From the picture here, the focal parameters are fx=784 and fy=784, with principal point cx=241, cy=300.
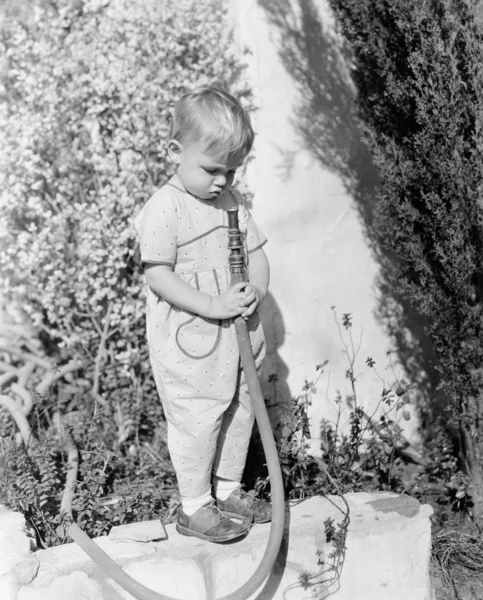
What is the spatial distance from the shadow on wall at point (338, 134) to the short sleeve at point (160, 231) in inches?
43.7

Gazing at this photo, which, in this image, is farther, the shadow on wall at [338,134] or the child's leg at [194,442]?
the shadow on wall at [338,134]

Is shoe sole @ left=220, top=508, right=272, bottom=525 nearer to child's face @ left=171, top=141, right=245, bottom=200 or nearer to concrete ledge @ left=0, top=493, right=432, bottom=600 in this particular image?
concrete ledge @ left=0, top=493, right=432, bottom=600

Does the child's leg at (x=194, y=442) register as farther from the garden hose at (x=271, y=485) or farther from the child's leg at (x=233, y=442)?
the garden hose at (x=271, y=485)

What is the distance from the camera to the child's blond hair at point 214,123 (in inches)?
101

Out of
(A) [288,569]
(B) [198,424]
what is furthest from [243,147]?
(A) [288,569]

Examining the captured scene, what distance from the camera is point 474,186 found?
3162 millimetres

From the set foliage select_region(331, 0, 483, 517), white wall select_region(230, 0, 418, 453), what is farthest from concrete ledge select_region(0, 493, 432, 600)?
white wall select_region(230, 0, 418, 453)

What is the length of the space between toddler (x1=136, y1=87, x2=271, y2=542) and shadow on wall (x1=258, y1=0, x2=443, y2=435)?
1.00 metres

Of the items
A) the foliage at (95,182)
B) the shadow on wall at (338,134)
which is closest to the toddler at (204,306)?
the foliage at (95,182)

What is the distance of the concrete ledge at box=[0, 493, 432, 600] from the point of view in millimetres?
2705

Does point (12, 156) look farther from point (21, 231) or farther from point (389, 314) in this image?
point (389, 314)

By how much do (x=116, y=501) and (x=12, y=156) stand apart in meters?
1.81

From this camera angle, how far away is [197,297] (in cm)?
268

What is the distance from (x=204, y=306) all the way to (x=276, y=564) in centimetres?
101
